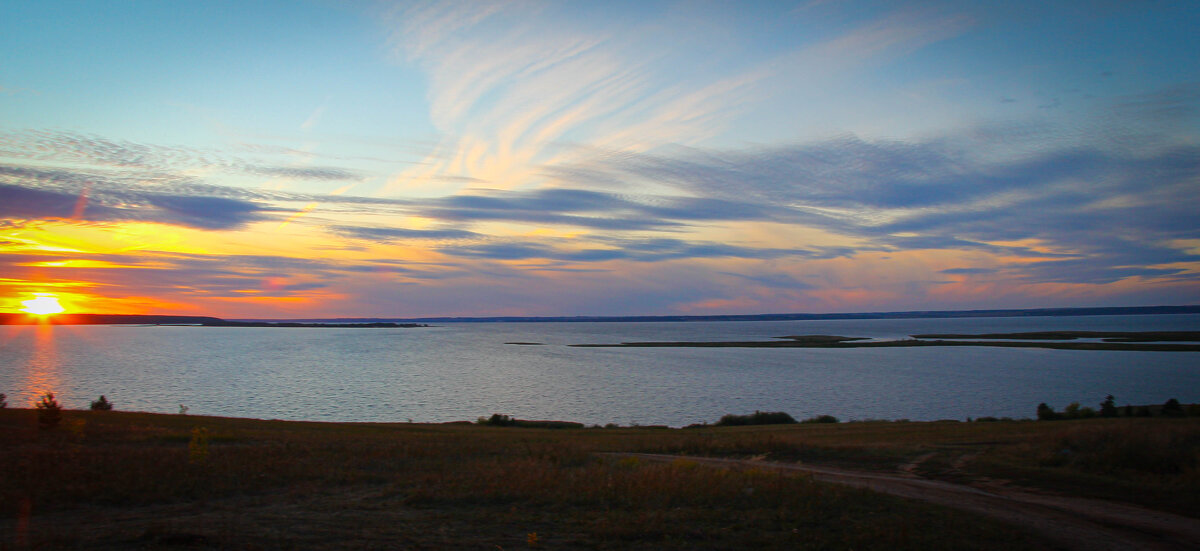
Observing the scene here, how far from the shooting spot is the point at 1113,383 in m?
→ 57.3

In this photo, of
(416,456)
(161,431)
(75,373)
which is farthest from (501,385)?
(75,373)

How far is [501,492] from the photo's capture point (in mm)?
12328

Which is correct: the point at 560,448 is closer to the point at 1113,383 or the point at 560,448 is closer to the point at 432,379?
the point at 432,379

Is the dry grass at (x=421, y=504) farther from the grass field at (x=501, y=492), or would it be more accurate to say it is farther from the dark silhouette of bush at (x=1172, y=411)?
the dark silhouette of bush at (x=1172, y=411)

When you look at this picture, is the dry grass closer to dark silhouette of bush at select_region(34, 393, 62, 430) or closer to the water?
dark silhouette of bush at select_region(34, 393, 62, 430)

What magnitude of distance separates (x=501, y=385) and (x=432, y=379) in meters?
10.0

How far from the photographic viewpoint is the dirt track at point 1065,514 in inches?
380

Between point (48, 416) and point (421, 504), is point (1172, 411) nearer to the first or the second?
point (421, 504)

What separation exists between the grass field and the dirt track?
78cm

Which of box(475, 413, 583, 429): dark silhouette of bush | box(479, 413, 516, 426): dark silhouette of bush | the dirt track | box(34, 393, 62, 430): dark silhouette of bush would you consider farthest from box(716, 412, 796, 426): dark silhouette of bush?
box(34, 393, 62, 430): dark silhouette of bush

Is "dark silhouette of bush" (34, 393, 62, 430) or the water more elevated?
"dark silhouette of bush" (34, 393, 62, 430)

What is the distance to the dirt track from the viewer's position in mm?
9664

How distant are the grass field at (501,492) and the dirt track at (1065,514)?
30.6 inches

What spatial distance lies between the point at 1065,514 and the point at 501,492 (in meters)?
10.1
